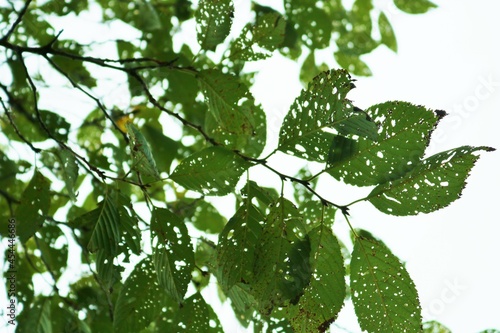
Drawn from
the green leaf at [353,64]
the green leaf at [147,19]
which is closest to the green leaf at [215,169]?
the green leaf at [147,19]

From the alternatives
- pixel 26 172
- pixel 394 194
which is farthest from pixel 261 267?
pixel 26 172

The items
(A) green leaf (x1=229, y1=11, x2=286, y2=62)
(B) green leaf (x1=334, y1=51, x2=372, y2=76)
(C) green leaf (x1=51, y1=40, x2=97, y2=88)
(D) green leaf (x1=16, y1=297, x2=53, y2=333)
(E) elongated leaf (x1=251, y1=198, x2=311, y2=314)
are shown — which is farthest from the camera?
(B) green leaf (x1=334, y1=51, x2=372, y2=76)

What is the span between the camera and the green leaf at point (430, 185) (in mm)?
752

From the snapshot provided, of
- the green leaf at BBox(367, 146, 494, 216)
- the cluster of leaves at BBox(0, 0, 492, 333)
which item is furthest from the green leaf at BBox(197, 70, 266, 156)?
the green leaf at BBox(367, 146, 494, 216)

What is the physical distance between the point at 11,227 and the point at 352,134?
0.92 meters

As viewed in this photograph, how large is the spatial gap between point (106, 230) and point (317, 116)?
1.19ft

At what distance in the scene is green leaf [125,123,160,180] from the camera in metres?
0.82

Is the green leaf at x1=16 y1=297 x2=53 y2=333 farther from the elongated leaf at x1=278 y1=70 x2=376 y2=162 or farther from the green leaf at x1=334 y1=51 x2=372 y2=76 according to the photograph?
the green leaf at x1=334 y1=51 x2=372 y2=76

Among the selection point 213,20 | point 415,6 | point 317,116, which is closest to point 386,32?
point 415,6

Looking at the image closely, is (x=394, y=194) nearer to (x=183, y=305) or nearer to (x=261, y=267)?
(x=261, y=267)

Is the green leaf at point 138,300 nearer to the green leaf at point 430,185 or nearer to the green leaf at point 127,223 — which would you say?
the green leaf at point 127,223

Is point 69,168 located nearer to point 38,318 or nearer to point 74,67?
point 38,318

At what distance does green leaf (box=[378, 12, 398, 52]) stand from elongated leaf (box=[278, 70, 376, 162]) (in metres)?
1.03

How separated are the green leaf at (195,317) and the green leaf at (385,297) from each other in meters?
0.30
